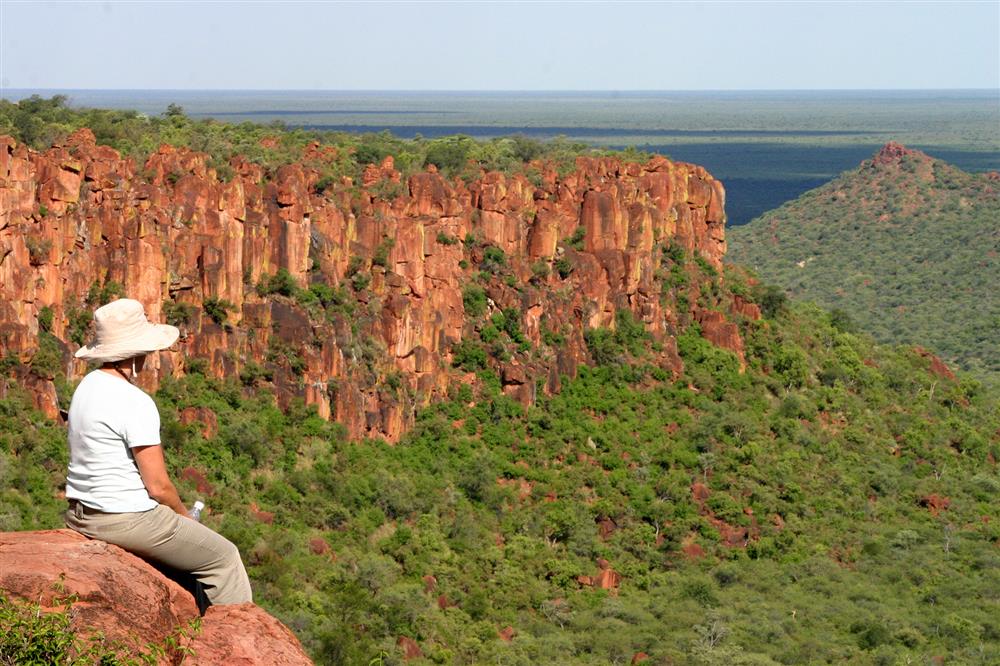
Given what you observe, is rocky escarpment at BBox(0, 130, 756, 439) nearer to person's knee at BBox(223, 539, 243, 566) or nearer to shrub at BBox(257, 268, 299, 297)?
shrub at BBox(257, 268, 299, 297)

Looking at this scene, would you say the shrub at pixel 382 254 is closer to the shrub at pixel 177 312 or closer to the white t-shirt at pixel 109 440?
the shrub at pixel 177 312

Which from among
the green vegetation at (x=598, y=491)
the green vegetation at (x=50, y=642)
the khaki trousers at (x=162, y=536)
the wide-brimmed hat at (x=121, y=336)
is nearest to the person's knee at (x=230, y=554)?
the khaki trousers at (x=162, y=536)

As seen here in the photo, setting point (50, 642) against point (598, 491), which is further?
point (598, 491)

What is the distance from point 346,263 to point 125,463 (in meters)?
34.4

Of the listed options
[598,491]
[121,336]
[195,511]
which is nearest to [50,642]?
[195,511]

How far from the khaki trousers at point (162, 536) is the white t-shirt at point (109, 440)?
9cm

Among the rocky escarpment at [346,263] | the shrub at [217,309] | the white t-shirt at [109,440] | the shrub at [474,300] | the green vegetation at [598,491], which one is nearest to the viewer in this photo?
the white t-shirt at [109,440]

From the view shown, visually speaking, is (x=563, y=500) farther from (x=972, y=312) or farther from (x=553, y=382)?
(x=972, y=312)

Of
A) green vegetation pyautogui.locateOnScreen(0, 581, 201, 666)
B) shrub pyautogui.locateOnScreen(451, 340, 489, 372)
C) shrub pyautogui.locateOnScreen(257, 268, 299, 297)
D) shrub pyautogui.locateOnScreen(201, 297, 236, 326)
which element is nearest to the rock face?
green vegetation pyautogui.locateOnScreen(0, 581, 201, 666)

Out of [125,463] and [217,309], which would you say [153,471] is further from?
[217,309]

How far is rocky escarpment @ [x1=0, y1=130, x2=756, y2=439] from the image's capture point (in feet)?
116

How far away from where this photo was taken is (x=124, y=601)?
8227 millimetres

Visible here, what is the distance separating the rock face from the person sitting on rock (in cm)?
18

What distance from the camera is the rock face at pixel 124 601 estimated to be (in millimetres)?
8016
